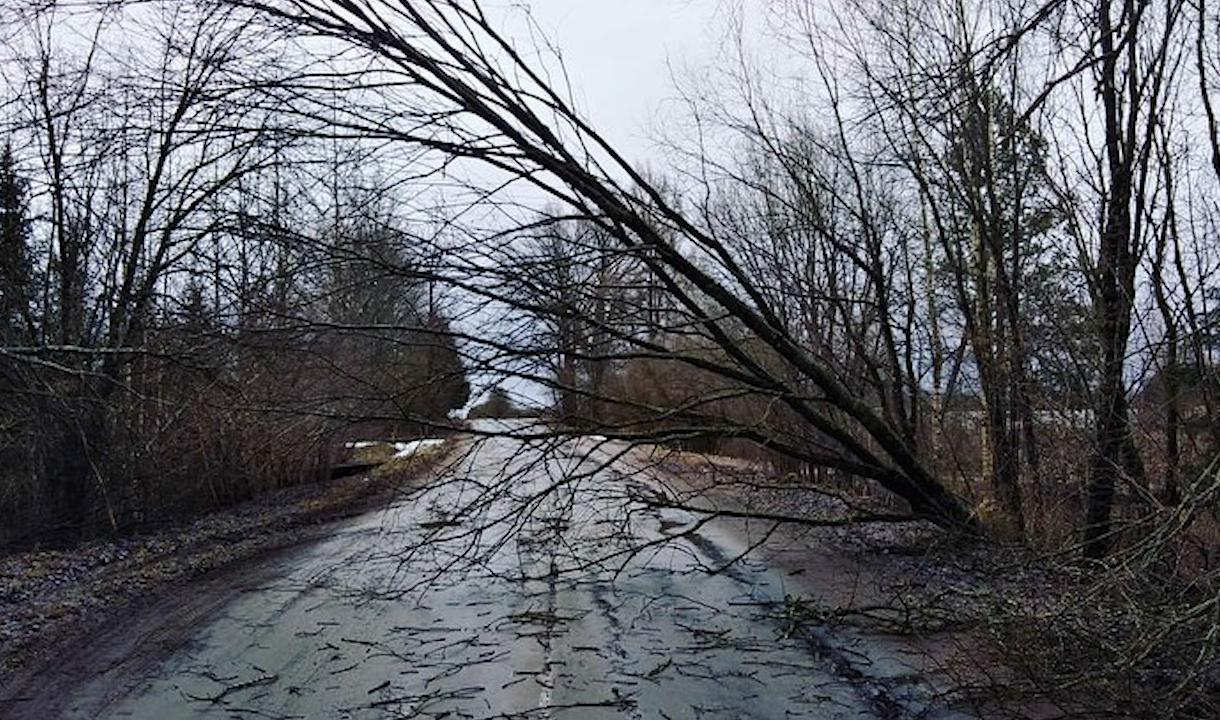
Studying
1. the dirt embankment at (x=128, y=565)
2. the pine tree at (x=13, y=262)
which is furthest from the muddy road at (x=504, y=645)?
the pine tree at (x=13, y=262)

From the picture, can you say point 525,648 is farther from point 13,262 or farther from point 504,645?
point 13,262

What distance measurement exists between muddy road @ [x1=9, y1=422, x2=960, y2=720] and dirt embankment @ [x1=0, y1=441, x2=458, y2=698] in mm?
376

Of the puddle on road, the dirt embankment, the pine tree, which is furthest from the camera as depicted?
the pine tree

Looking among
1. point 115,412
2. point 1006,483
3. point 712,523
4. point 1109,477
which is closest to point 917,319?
point 1006,483

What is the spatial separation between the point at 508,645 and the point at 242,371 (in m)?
5.36

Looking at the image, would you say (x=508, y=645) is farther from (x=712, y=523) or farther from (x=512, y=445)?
(x=712, y=523)

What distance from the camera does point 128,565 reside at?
1081cm

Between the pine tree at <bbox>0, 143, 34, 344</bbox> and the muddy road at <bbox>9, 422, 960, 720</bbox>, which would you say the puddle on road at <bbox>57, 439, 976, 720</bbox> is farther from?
the pine tree at <bbox>0, 143, 34, 344</bbox>

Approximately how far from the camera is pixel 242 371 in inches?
422

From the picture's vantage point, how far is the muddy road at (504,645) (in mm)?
5629

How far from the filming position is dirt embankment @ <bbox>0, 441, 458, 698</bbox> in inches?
299

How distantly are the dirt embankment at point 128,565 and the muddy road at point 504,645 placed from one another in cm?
38

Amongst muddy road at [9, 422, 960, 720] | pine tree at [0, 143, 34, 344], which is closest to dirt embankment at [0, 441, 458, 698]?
muddy road at [9, 422, 960, 720]

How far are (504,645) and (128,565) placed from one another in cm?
596
